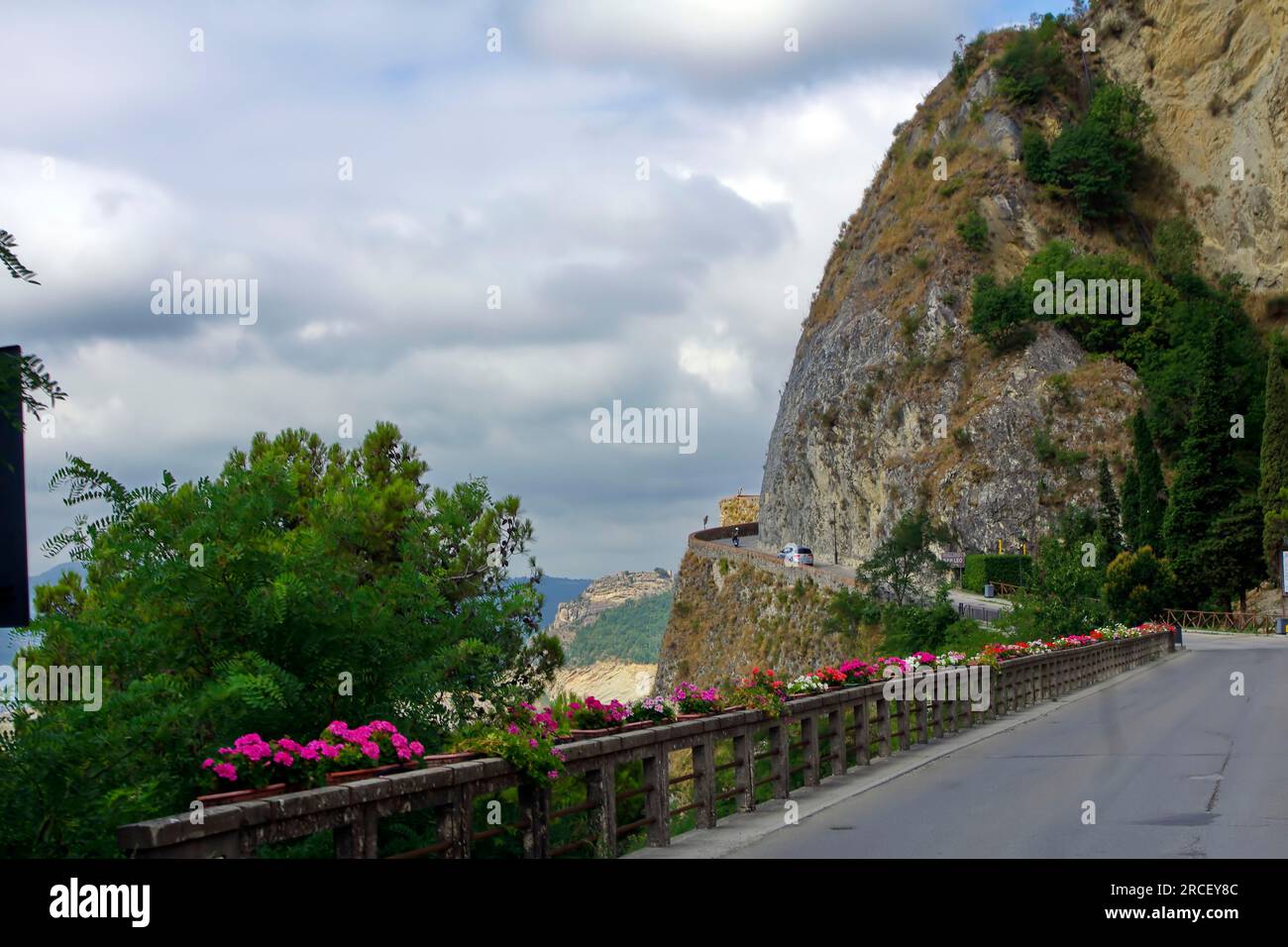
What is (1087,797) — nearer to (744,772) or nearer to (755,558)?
(744,772)

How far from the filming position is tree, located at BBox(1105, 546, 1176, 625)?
2660 inches

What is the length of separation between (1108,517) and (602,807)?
73.5m

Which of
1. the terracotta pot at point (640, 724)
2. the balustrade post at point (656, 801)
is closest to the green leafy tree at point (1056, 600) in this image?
the terracotta pot at point (640, 724)

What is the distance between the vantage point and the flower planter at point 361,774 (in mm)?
8242

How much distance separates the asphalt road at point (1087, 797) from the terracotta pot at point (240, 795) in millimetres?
4699

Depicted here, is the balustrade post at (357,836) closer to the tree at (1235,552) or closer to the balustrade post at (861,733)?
the balustrade post at (861,733)

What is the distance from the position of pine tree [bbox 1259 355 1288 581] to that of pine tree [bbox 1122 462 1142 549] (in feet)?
27.6

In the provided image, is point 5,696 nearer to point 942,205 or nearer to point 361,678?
point 361,678

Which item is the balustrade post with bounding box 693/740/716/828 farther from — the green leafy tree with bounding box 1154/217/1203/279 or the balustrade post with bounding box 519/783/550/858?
the green leafy tree with bounding box 1154/217/1203/279

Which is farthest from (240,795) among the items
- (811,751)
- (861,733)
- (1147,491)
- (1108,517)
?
(1147,491)

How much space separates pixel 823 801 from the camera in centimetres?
1463

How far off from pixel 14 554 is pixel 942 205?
10335 centimetres

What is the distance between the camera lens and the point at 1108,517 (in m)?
79.1
